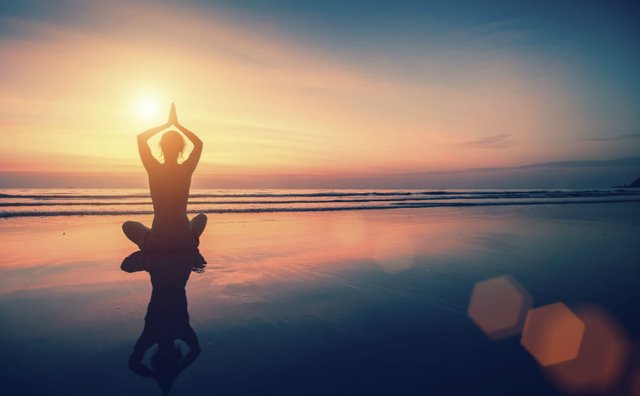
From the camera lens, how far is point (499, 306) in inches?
174

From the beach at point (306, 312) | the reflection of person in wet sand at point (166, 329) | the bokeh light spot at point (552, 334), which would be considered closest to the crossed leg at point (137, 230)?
the beach at point (306, 312)

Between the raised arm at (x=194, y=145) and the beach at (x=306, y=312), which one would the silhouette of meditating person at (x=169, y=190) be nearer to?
the raised arm at (x=194, y=145)

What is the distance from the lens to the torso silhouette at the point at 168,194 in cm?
654

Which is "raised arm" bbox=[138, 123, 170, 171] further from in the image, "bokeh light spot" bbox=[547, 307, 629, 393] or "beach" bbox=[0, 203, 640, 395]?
"bokeh light spot" bbox=[547, 307, 629, 393]

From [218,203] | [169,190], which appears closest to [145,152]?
[169,190]

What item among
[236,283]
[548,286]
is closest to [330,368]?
[236,283]

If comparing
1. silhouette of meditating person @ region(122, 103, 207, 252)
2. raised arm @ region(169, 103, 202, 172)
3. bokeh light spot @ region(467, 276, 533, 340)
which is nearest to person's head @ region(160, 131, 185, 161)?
silhouette of meditating person @ region(122, 103, 207, 252)

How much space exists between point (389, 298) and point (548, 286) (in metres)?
2.53

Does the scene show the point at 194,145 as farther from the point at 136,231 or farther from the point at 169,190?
the point at 136,231

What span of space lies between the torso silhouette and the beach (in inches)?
42.6

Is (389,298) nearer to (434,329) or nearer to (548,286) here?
(434,329)

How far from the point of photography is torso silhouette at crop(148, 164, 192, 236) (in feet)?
21.5

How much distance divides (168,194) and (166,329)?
3485 mm

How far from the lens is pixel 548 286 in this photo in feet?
17.6
